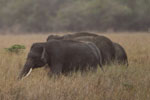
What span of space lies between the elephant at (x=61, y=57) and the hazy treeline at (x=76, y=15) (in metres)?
30.8

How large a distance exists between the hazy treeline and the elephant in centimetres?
3077

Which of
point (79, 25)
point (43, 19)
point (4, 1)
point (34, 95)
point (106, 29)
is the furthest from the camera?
point (4, 1)

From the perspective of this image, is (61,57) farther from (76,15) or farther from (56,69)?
(76,15)

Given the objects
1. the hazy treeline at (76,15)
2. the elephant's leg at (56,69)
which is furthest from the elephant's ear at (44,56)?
the hazy treeline at (76,15)

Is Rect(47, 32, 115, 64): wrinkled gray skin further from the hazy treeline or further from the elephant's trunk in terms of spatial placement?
the hazy treeline

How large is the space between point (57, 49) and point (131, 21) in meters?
33.1

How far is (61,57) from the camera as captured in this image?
713 centimetres

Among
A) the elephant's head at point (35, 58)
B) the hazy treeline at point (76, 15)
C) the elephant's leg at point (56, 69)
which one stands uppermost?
the hazy treeline at point (76, 15)

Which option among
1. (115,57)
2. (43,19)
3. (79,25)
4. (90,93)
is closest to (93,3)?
(79,25)

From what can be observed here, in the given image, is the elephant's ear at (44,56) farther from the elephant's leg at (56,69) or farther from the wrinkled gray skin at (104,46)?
the wrinkled gray skin at (104,46)

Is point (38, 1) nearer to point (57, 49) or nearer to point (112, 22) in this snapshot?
point (112, 22)

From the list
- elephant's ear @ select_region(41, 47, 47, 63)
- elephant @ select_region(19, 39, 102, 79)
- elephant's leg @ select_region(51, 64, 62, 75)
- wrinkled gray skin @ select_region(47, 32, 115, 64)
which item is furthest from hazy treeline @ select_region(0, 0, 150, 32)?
elephant's ear @ select_region(41, 47, 47, 63)

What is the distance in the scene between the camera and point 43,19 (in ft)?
147

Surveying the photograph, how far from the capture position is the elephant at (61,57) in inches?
274
